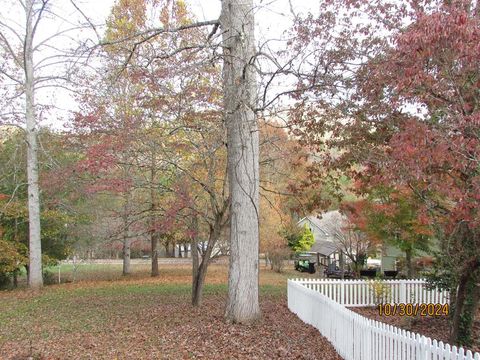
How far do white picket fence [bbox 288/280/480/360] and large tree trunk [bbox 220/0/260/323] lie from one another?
137 centimetres

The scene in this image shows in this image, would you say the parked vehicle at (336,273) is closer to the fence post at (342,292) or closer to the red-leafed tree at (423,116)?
the fence post at (342,292)

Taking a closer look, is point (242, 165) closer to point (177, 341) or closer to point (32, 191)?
point (177, 341)

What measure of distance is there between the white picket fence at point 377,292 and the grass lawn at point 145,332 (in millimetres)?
1466

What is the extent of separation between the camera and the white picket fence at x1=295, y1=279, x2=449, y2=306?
45.3 feet

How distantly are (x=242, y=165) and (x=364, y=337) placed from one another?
13.3ft

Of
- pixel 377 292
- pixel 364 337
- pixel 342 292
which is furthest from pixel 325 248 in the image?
pixel 364 337

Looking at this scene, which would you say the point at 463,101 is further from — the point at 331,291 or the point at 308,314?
the point at 331,291

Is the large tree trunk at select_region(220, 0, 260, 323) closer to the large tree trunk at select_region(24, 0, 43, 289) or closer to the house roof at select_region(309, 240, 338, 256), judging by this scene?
the large tree trunk at select_region(24, 0, 43, 289)

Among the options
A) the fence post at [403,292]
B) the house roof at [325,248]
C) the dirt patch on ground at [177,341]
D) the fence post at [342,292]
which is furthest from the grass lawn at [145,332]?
the house roof at [325,248]

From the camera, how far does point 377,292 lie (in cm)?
1391
